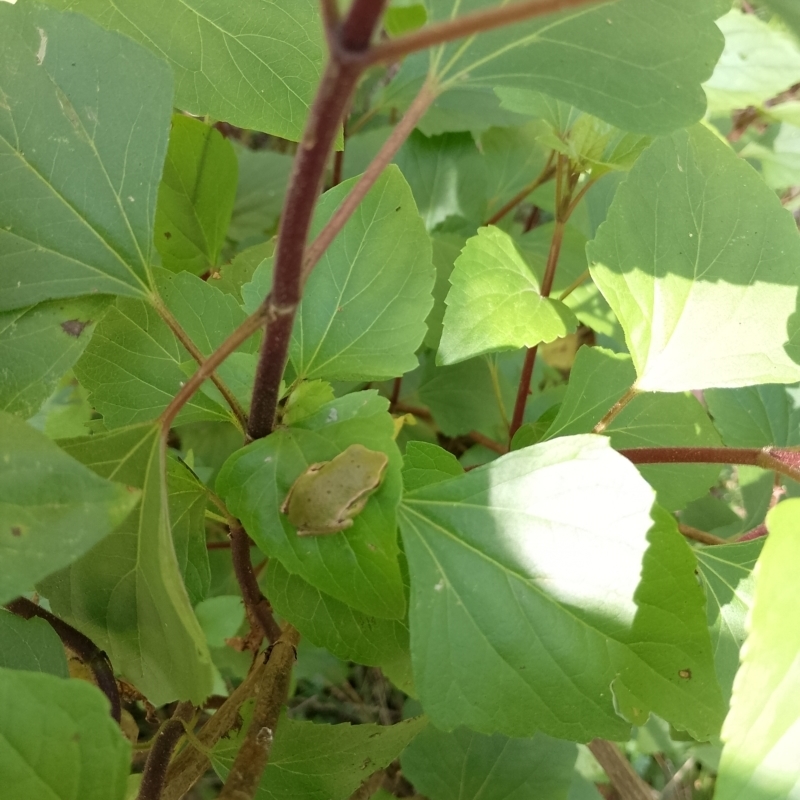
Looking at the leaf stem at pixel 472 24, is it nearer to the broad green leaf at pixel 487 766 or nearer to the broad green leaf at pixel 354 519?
the broad green leaf at pixel 354 519

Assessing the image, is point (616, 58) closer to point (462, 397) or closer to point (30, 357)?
point (30, 357)

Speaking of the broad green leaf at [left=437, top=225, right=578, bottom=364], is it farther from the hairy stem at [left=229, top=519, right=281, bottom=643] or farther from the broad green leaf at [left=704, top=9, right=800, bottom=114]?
the broad green leaf at [left=704, top=9, right=800, bottom=114]

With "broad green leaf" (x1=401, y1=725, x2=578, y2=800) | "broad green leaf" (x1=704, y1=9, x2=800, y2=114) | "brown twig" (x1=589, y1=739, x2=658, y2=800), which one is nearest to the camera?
"broad green leaf" (x1=401, y1=725, x2=578, y2=800)

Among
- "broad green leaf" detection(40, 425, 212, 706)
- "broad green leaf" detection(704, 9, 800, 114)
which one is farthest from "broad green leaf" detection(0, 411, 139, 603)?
"broad green leaf" detection(704, 9, 800, 114)

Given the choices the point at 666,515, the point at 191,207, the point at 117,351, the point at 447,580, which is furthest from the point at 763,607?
the point at 191,207

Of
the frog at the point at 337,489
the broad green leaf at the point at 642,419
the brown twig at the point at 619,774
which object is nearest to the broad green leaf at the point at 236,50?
the frog at the point at 337,489

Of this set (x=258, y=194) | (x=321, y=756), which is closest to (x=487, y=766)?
(x=321, y=756)
